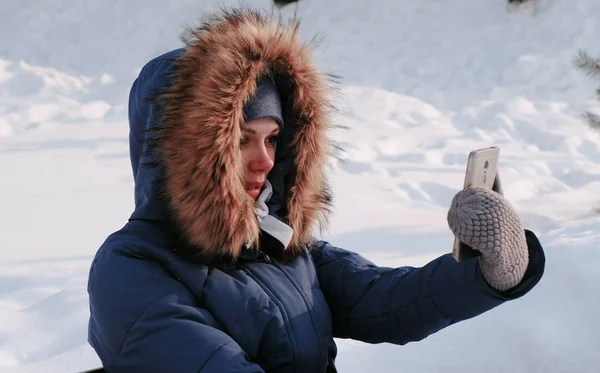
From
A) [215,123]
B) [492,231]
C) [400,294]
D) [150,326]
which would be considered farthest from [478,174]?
[150,326]

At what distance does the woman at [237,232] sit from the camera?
1.51m

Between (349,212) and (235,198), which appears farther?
(349,212)

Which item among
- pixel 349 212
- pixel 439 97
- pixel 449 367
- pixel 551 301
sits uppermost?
pixel 439 97

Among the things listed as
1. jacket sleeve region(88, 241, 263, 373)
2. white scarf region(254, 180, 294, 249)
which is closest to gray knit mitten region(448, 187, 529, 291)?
white scarf region(254, 180, 294, 249)

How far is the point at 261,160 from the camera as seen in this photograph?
1710mm

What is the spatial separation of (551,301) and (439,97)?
5.54m

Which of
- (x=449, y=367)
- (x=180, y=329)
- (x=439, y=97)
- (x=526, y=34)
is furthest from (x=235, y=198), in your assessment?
(x=526, y=34)

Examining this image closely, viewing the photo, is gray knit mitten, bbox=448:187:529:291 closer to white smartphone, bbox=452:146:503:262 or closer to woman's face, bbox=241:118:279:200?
white smartphone, bbox=452:146:503:262

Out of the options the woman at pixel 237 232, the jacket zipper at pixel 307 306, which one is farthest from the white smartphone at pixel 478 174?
the jacket zipper at pixel 307 306

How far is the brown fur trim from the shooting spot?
5.17 feet

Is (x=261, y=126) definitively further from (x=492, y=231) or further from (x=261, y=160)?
(x=492, y=231)

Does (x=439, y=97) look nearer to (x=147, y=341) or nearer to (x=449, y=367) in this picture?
(x=449, y=367)

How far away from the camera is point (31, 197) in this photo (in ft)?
19.1

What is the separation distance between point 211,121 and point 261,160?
0.61 feet
